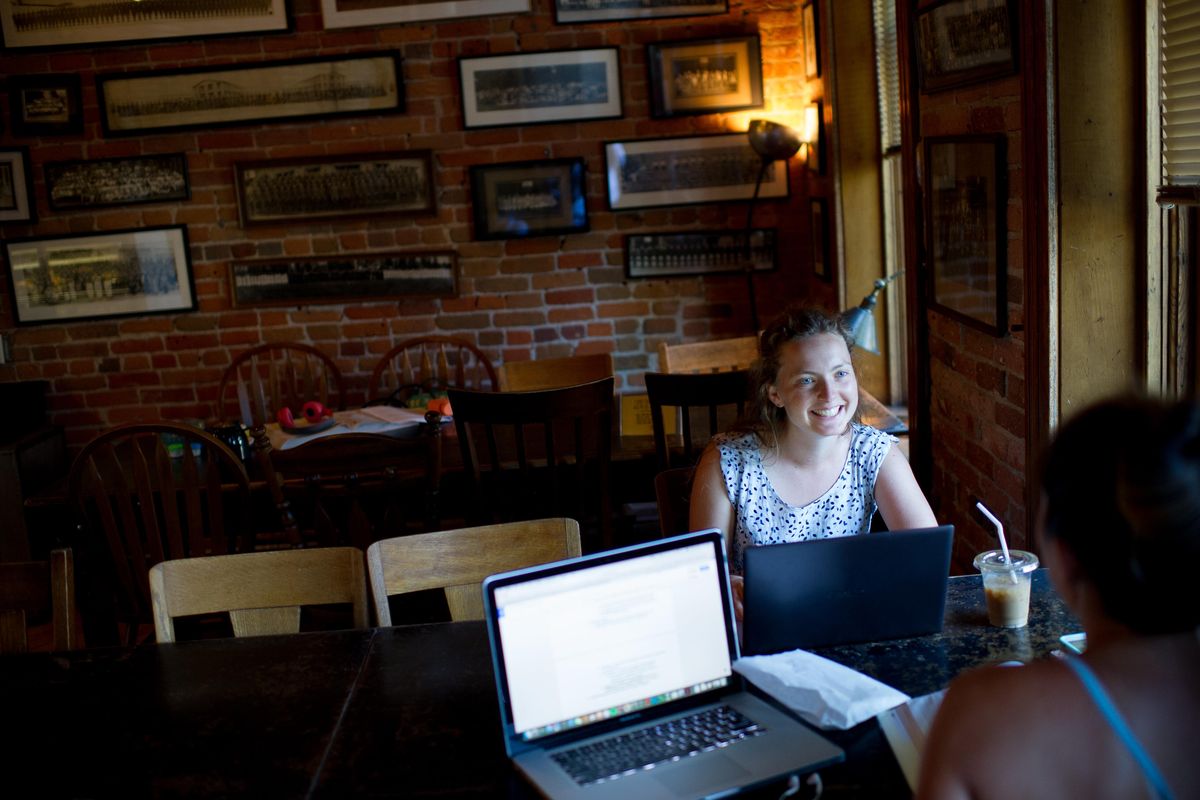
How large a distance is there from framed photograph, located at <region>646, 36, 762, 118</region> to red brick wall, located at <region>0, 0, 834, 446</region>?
0.05 meters

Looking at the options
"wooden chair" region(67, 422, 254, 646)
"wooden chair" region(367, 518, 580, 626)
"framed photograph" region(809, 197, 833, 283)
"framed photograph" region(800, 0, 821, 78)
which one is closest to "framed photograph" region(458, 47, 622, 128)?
"framed photograph" region(800, 0, 821, 78)

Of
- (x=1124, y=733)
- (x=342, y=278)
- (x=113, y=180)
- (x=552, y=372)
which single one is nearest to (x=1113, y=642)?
(x=1124, y=733)

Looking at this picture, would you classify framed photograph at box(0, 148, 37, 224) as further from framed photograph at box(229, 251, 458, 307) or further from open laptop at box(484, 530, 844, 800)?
open laptop at box(484, 530, 844, 800)

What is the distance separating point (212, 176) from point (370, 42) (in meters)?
0.88

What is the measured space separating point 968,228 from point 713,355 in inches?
58.2

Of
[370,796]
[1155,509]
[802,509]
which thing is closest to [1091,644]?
[1155,509]

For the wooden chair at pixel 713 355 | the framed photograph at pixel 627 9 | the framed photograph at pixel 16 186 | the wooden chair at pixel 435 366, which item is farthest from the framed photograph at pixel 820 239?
the framed photograph at pixel 16 186

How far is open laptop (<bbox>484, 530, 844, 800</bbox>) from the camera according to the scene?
1.54 m

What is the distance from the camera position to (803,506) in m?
2.36

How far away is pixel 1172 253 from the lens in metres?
2.24

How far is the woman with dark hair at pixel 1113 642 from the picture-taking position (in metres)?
1.04

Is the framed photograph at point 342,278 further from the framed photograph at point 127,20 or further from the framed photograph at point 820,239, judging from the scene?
the framed photograph at point 820,239

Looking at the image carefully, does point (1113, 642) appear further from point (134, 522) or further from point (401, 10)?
point (401, 10)

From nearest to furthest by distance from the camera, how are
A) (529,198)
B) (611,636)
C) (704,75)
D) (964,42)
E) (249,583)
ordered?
(611,636), (249,583), (964,42), (704,75), (529,198)
